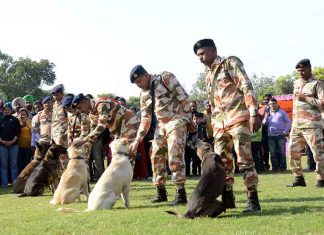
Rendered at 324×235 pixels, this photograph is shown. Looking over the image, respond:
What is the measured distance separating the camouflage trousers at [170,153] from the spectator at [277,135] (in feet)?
29.5

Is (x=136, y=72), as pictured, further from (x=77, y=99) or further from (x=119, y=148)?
(x=77, y=99)

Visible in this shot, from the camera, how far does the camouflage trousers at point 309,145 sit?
33.9 feet

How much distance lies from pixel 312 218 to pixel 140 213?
2.36 metres

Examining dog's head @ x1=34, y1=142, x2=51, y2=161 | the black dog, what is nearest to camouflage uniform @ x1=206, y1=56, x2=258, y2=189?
the black dog

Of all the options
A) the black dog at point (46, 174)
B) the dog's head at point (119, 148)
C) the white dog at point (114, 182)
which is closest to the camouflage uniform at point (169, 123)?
the dog's head at point (119, 148)

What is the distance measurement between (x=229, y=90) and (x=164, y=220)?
2002 mm

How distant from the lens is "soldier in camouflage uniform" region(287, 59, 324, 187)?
1033cm

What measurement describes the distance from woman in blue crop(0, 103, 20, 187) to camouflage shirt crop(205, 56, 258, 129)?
353 inches

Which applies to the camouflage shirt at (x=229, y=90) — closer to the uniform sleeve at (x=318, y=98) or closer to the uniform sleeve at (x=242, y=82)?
the uniform sleeve at (x=242, y=82)

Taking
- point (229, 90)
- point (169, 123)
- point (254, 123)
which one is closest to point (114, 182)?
point (169, 123)

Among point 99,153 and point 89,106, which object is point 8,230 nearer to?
point 89,106

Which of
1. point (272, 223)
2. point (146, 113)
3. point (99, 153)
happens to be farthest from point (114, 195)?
point (99, 153)

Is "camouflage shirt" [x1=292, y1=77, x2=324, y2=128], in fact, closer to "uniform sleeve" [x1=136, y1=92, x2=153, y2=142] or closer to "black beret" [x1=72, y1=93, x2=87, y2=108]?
"uniform sleeve" [x1=136, y1=92, x2=153, y2=142]

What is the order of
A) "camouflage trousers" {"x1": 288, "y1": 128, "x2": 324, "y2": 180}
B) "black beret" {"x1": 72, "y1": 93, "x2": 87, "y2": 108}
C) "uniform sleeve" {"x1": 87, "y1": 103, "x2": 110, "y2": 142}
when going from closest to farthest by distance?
"uniform sleeve" {"x1": 87, "y1": 103, "x2": 110, "y2": 142}
"black beret" {"x1": 72, "y1": 93, "x2": 87, "y2": 108}
"camouflage trousers" {"x1": 288, "y1": 128, "x2": 324, "y2": 180}
